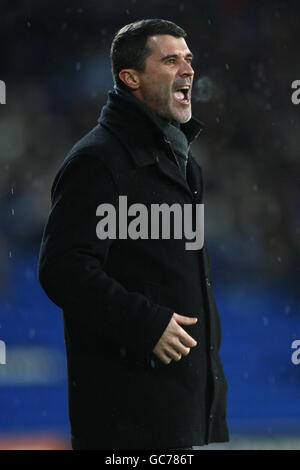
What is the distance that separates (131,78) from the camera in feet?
7.34

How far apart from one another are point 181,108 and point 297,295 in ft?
16.5

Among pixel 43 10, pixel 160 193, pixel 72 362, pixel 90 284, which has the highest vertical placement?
pixel 43 10

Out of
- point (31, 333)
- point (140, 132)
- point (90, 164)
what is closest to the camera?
point (90, 164)

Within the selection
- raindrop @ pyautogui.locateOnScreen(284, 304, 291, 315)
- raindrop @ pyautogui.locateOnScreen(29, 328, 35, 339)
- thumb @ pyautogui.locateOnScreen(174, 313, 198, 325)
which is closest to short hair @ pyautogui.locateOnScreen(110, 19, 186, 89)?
thumb @ pyautogui.locateOnScreen(174, 313, 198, 325)

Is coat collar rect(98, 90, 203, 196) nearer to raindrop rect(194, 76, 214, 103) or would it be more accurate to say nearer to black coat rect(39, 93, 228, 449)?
black coat rect(39, 93, 228, 449)

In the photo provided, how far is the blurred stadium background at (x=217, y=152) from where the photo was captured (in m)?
6.45

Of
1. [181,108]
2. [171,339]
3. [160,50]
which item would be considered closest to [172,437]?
[171,339]

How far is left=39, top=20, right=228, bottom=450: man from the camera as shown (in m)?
2.01

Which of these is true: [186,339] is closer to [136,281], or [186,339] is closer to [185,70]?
[136,281]

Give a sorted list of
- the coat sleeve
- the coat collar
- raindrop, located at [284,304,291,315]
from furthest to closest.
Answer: raindrop, located at [284,304,291,315]
the coat collar
the coat sleeve

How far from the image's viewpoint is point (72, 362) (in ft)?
6.99

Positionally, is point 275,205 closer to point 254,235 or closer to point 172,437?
point 254,235

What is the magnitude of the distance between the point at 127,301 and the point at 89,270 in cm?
11

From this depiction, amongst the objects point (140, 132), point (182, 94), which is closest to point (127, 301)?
point (140, 132)
